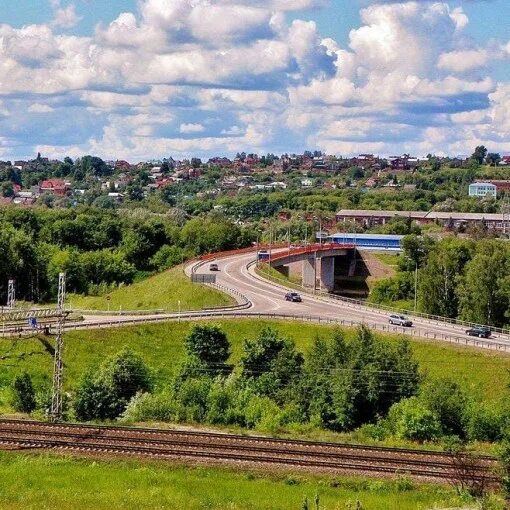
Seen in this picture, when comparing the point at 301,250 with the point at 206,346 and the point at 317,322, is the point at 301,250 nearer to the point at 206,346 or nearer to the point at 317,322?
the point at 317,322

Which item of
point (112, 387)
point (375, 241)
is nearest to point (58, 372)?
point (112, 387)

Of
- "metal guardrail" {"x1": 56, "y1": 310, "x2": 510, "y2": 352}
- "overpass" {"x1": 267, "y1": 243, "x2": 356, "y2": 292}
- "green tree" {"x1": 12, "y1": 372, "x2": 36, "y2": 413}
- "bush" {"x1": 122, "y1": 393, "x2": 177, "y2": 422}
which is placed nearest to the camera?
"bush" {"x1": 122, "y1": 393, "x2": 177, "y2": 422}

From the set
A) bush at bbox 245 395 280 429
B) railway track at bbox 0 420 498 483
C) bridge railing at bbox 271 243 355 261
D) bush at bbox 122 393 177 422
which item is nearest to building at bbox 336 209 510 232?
bridge railing at bbox 271 243 355 261

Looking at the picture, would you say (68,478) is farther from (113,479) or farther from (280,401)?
(280,401)

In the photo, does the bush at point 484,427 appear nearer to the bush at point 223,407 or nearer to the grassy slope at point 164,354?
the grassy slope at point 164,354

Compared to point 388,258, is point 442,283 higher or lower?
lower

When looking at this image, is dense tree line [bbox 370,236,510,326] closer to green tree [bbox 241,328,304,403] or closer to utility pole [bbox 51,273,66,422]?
green tree [bbox 241,328,304,403]
